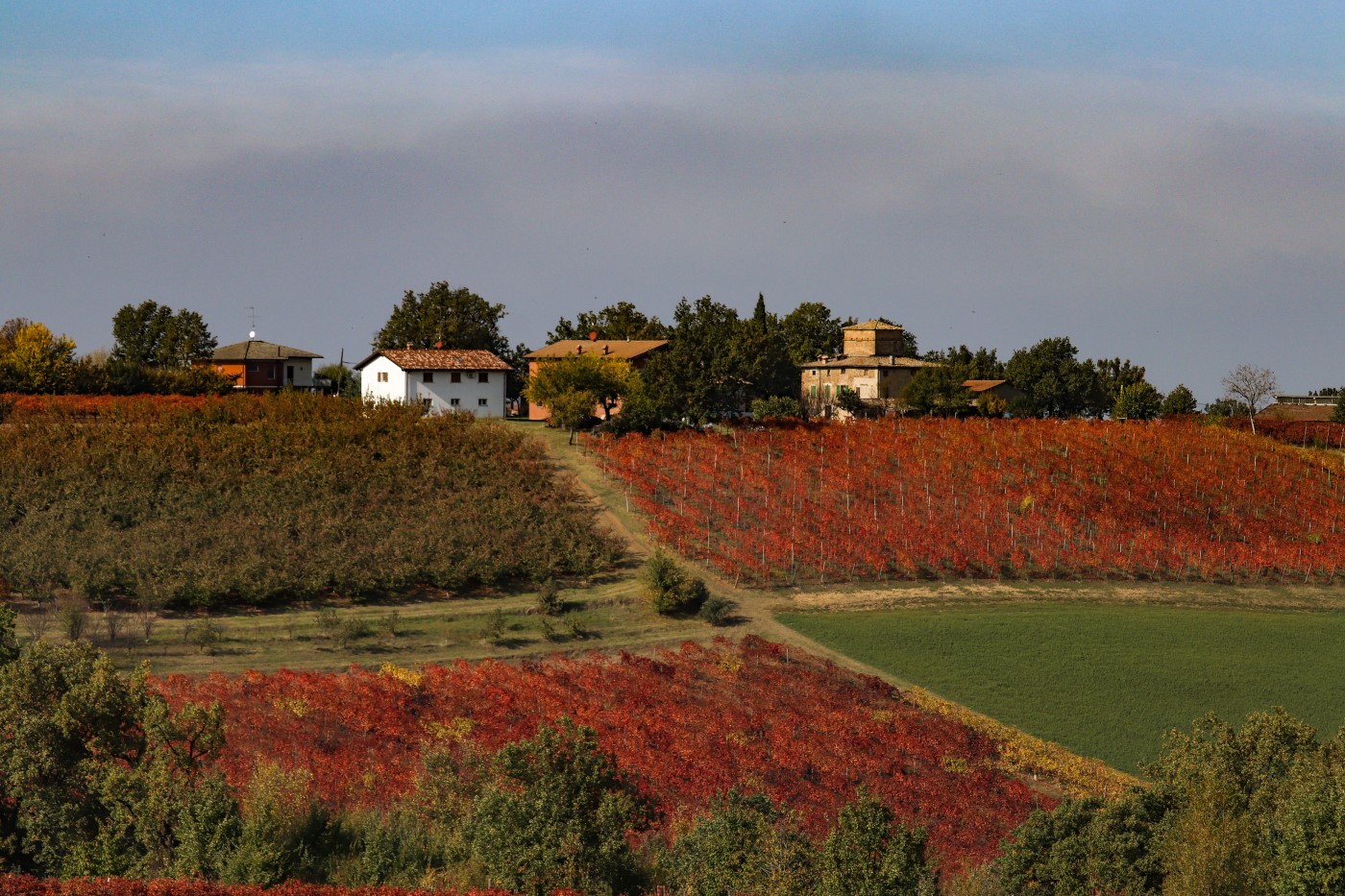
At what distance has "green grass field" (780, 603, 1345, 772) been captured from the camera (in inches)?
1686

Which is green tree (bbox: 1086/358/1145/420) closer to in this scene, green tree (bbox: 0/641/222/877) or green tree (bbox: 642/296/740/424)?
green tree (bbox: 642/296/740/424)

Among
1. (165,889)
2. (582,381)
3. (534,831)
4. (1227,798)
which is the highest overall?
(582,381)

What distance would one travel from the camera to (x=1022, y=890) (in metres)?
26.1

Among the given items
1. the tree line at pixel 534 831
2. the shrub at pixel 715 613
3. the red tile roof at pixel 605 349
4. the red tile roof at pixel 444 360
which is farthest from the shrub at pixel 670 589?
the red tile roof at pixel 605 349

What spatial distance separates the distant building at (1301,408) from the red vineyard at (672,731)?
7354cm

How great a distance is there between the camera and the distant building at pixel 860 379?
104 meters

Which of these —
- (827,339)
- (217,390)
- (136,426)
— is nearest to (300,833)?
(136,426)

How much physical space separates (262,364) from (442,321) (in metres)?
14.3

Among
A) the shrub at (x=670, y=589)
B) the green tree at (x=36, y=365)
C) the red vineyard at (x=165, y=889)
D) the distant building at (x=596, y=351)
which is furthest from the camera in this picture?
the distant building at (x=596, y=351)

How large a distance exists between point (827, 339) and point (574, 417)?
183 feet

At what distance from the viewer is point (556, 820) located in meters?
24.9

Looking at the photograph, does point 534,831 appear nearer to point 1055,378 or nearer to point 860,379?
point 860,379

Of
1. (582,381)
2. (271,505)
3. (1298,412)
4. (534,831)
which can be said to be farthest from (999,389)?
(534,831)

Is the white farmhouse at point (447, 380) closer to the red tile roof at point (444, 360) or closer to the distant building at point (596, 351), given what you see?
the red tile roof at point (444, 360)
